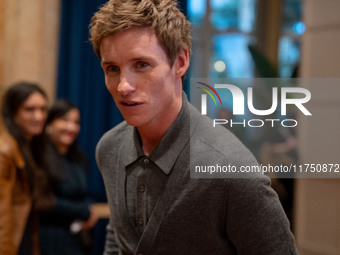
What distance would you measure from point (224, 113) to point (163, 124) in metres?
0.18

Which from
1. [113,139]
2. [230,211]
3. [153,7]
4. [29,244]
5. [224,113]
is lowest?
[29,244]

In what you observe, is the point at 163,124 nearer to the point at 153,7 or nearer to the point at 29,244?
the point at 153,7

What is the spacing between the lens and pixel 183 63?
1163mm

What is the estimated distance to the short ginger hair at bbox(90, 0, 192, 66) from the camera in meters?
1.05

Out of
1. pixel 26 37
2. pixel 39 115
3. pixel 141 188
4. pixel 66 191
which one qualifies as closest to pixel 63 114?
pixel 39 115

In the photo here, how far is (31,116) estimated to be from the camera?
258 centimetres

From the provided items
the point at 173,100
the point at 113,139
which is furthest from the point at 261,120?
the point at 113,139

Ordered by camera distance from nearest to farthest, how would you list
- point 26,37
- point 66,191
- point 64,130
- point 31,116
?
point 31,116
point 66,191
point 64,130
point 26,37

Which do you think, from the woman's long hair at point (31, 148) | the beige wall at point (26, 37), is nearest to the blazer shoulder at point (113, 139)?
the woman's long hair at point (31, 148)

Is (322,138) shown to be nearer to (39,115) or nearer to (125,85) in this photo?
(125,85)

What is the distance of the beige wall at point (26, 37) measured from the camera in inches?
149

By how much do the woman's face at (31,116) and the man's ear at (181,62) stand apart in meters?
1.67

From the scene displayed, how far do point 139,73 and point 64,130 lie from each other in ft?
6.73

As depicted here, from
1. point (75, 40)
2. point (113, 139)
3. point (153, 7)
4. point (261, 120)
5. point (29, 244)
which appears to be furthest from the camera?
point (75, 40)
